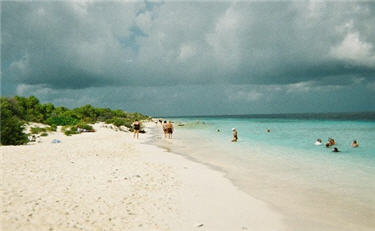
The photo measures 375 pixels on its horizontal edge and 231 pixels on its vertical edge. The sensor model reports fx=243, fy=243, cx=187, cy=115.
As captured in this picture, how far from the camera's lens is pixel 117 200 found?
289 inches

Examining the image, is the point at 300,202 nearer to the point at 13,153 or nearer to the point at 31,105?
the point at 13,153

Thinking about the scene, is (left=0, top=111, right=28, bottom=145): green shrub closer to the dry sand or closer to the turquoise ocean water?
the dry sand

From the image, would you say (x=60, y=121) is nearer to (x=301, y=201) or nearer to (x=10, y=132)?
(x=10, y=132)

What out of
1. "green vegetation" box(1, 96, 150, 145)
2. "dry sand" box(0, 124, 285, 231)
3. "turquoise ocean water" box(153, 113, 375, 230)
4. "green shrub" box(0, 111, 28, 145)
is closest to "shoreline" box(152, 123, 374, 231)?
"turquoise ocean water" box(153, 113, 375, 230)

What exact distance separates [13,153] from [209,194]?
400 inches

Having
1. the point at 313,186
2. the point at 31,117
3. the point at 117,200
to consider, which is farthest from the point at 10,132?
the point at 31,117

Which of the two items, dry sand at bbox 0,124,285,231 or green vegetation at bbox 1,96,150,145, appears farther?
green vegetation at bbox 1,96,150,145

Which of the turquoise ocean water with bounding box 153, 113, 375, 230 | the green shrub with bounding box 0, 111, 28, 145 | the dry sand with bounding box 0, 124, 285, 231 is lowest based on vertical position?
the turquoise ocean water with bounding box 153, 113, 375, 230

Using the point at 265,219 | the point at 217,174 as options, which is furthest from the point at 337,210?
the point at 217,174

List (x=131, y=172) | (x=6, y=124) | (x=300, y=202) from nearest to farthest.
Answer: (x=300, y=202), (x=131, y=172), (x=6, y=124)

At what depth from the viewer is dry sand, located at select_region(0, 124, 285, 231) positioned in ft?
19.1

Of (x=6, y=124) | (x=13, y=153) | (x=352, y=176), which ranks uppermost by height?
(x=6, y=124)

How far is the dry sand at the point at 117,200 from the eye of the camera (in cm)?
584

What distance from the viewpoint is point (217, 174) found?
1206 cm
